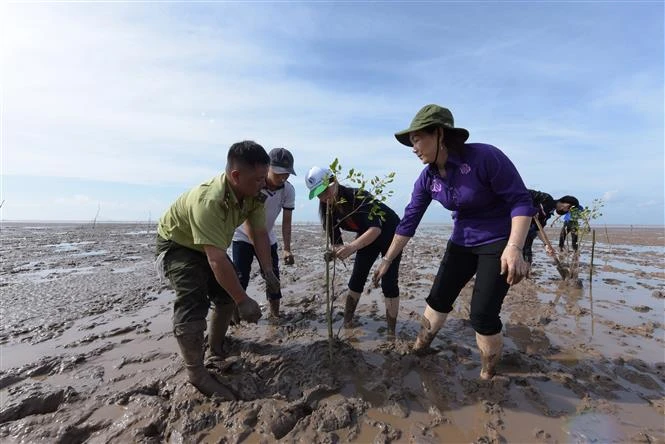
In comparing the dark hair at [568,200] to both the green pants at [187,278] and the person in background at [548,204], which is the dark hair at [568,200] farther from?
the green pants at [187,278]

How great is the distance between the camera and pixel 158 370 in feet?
10.1

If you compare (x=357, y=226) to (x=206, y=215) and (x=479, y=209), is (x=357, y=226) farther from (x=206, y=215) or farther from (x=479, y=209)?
(x=206, y=215)

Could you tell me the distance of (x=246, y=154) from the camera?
2.46m

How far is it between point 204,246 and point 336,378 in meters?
1.49

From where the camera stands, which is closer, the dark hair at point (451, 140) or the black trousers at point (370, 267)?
the dark hair at point (451, 140)

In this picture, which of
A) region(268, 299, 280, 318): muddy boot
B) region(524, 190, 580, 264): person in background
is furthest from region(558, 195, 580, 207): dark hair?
region(268, 299, 280, 318): muddy boot

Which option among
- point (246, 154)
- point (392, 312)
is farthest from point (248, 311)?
point (392, 312)

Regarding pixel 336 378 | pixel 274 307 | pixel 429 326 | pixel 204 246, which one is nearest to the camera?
pixel 204 246

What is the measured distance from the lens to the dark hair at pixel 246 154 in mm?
2455

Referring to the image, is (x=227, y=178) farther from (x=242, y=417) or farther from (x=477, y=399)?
(x=477, y=399)

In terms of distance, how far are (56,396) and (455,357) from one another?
10.8ft

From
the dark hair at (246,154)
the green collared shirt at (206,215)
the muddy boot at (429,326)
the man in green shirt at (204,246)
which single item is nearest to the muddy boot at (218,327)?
the man in green shirt at (204,246)

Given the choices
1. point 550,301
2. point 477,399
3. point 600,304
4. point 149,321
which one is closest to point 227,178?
point 477,399

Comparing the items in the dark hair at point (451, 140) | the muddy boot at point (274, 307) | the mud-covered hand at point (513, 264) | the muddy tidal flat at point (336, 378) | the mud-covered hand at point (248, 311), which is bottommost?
the muddy tidal flat at point (336, 378)
